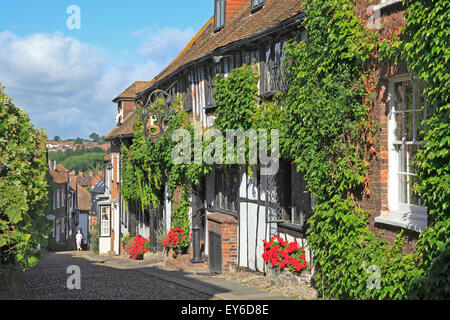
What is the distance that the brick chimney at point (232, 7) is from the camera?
18750 millimetres

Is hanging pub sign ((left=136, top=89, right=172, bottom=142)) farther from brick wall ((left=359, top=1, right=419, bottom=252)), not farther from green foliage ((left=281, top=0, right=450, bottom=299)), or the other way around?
brick wall ((left=359, top=1, right=419, bottom=252))

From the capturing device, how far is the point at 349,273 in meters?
9.32

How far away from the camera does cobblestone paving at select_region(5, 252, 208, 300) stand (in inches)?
477

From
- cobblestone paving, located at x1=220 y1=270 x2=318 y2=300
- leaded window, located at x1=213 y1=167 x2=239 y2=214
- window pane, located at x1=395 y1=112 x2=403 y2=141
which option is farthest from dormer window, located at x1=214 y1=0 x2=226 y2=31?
window pane, located at x1=395 y1=112 x2=403 y2=141

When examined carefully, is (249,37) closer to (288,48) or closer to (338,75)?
(288,48)

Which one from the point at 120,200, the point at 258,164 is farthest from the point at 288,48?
the point at 120,200

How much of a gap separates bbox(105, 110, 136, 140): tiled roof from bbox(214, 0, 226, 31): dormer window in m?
9.57

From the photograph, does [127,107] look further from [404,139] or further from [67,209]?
[67,209]

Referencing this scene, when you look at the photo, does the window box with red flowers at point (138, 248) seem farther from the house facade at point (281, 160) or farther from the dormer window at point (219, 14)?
the dormer window at point (219, 14)

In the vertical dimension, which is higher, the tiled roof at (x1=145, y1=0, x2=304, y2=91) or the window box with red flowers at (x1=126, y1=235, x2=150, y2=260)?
the tiled roof at (x1=145, y1=0, x2=304, y2=91)

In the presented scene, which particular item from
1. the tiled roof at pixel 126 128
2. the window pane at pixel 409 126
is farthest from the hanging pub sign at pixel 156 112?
the window pane at pixel 409 126

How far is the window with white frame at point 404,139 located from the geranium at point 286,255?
10.5 ft

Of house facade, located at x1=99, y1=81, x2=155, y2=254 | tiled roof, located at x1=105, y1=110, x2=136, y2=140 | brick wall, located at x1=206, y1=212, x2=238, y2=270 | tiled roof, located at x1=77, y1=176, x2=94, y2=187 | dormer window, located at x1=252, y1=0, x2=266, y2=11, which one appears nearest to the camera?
brick wall, located at x1=206, y1=212, x2=238, y2=270

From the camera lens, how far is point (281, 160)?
13.1 metres
